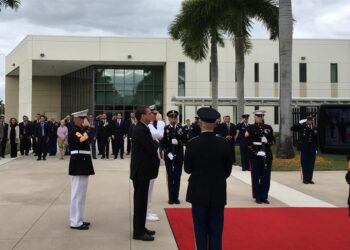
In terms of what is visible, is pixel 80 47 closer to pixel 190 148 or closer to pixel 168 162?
pixel 168 162

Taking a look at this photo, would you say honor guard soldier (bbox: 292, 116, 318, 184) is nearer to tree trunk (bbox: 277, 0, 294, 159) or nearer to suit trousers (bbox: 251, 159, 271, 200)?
suit trousers (bbox: 251, 159, 271, 200)

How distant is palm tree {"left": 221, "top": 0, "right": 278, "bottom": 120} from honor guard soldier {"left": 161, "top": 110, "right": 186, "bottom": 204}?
13.8 meters

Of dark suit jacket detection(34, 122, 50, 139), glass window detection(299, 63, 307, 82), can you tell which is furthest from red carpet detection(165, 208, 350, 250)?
glass window detection(299, 63, 307, 82)

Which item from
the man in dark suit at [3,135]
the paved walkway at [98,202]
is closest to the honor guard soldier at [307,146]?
the paved walkway at [98,202]

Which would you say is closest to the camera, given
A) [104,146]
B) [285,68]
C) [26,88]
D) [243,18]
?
[285,68]

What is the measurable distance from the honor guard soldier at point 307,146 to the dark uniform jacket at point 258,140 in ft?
8.08

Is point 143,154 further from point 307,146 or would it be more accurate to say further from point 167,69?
point 167,69

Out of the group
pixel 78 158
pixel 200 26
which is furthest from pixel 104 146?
pixel 78 158

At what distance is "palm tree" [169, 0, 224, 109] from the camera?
22.8 meters

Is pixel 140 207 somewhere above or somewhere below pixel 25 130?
below

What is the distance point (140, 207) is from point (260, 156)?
366cm

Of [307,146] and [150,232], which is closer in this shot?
[150,232]

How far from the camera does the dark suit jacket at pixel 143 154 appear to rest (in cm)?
649

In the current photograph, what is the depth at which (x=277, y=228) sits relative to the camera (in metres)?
7.08
